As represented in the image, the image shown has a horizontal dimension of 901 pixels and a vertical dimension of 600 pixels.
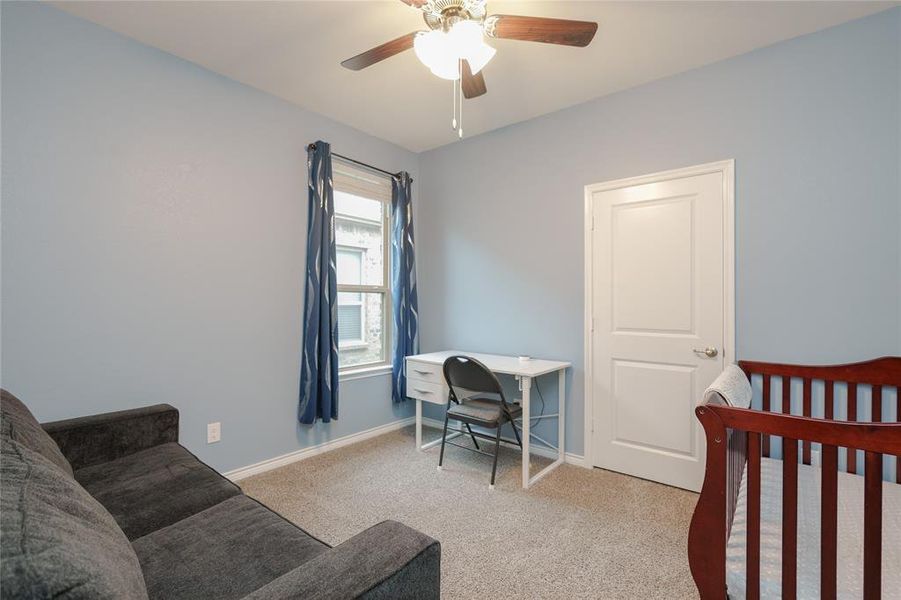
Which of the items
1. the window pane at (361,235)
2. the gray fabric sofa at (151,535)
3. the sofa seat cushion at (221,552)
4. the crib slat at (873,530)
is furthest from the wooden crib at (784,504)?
the window pane at (361,235)

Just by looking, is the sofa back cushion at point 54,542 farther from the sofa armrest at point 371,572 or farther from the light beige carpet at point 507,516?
the light beige carpet at point 507,516

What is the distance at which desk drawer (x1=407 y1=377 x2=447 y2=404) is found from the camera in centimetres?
305

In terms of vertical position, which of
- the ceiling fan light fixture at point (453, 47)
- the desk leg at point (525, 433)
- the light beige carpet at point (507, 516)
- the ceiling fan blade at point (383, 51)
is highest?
the ceiling fan blade at point (383, 51)

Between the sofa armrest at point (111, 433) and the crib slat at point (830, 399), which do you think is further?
the crib slat at point (830, 399)

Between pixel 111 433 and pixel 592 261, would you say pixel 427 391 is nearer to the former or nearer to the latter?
pixel 592 261

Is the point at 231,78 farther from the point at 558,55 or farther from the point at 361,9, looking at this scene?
the point at 558,55

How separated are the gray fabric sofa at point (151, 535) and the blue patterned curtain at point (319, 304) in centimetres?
101

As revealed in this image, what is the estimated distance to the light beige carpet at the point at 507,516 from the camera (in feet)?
5.71

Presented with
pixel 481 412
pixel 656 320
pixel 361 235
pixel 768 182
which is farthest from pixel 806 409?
pixel 361 235

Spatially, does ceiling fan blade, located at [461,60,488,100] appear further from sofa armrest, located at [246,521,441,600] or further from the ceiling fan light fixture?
sofa armrest, located at [246,521,441,600]

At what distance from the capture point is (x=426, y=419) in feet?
12.9

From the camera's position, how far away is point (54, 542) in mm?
599

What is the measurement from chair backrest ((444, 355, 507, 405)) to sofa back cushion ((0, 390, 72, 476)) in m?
1.86

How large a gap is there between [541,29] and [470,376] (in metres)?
1.91
